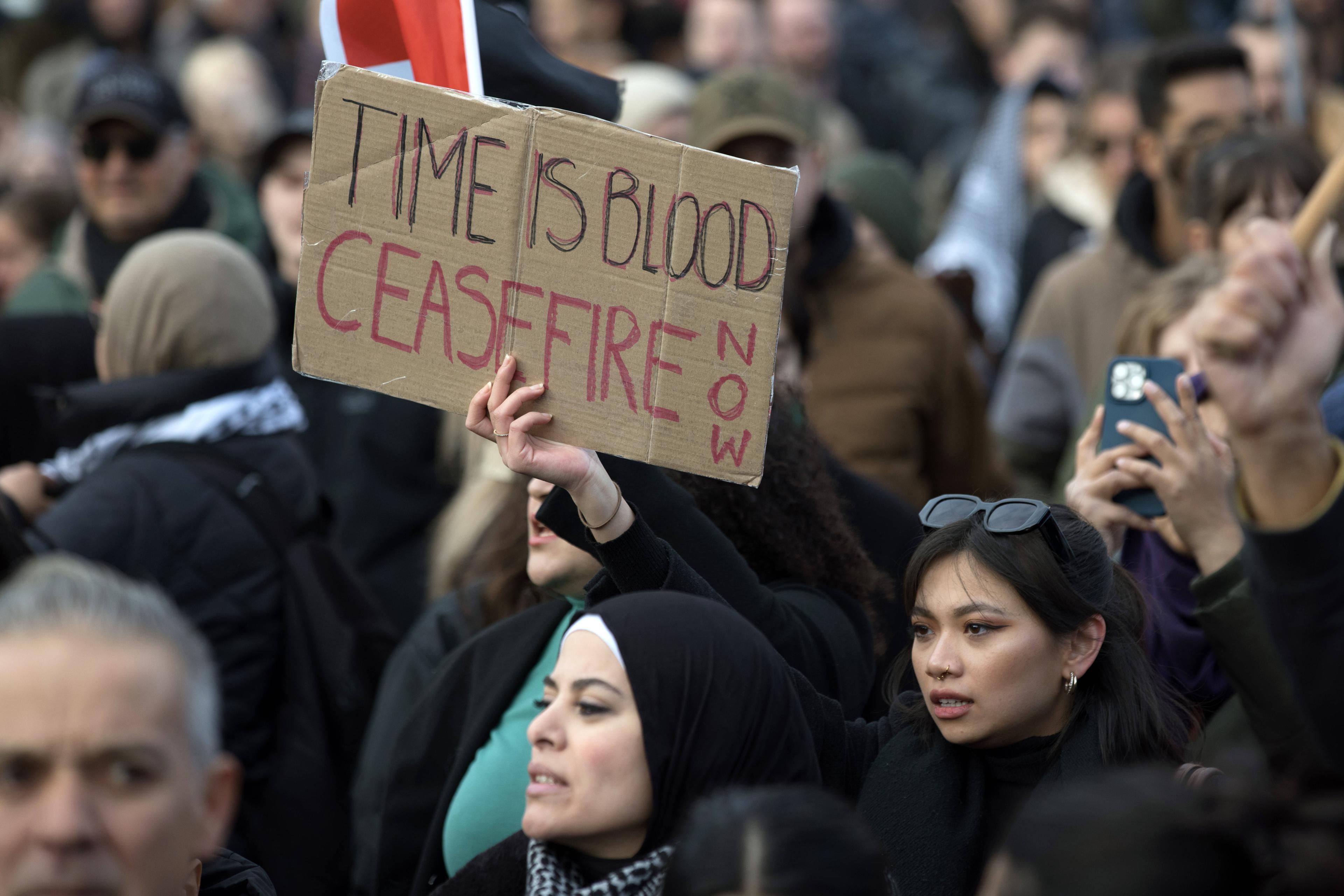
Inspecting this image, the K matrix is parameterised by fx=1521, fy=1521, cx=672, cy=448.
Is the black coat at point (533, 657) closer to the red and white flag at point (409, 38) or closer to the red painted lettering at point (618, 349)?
the red painted lettering at point (618, 349)

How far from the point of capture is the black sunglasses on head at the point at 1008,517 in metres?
2.84

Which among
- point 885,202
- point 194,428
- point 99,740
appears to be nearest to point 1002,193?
point 885,202

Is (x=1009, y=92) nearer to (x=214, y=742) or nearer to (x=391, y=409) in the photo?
(x=391, y=409)

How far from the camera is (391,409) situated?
18.0 ft

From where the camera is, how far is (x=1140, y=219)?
17.8ft

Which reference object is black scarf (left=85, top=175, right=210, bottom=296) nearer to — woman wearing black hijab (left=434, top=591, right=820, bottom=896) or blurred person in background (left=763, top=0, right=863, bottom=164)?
woman wearing black hijab (left=434, top=591, right=820, bottom=896)

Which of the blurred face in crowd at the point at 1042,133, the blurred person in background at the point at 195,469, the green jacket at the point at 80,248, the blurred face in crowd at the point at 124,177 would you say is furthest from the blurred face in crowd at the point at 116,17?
the blurred person in background at the point at 195,469

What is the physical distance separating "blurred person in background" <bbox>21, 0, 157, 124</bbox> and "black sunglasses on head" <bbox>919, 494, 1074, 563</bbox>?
8.35 meters

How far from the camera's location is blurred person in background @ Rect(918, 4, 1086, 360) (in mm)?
7379

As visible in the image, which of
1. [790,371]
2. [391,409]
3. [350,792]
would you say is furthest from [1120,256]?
[350,792]

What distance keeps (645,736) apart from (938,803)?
65cm

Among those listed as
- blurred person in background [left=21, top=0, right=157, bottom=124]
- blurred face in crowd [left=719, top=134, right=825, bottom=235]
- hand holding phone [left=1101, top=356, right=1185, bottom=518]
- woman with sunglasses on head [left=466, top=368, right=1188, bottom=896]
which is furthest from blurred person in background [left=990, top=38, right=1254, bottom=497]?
blurred person in background [left=21, top=0, right=157, bottom=124]

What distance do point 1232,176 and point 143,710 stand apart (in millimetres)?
3712

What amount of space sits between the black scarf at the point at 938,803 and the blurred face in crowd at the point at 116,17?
8960mm
